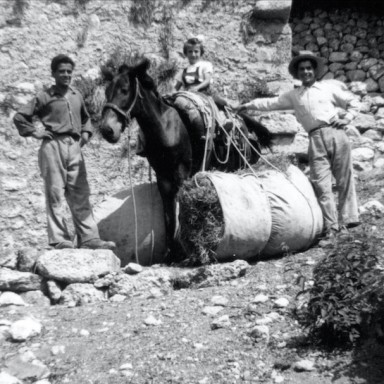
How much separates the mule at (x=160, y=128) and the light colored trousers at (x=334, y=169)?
1.12m

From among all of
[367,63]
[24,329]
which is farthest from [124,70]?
[367,63]

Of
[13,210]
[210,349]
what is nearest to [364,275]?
[210,349]

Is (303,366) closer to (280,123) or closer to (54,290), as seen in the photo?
(54,290)

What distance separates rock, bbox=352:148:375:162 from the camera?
8520 millimetres

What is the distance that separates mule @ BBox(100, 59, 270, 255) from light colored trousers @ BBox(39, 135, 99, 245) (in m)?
0.56

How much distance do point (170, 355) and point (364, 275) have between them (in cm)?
123

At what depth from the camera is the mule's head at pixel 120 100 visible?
19.5 feet

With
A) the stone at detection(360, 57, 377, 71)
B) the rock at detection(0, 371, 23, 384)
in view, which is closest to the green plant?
the stone at detection(360, 57, 377, 71)

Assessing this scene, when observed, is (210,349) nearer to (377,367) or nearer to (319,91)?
(377,367)

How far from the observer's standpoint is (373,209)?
6980mm

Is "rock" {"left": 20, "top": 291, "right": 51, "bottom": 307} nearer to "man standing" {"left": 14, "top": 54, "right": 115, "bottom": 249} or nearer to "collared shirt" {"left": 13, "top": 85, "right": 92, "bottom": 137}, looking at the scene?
"man standing" {"left": 14, "top": 54, "right": 115, "bottom": 249}

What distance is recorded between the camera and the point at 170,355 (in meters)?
4.24

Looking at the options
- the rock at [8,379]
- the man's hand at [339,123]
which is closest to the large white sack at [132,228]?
the man's hand at [339,123]

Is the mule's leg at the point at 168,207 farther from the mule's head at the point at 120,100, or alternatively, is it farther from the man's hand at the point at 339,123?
the man's hand at the point at 339,123
